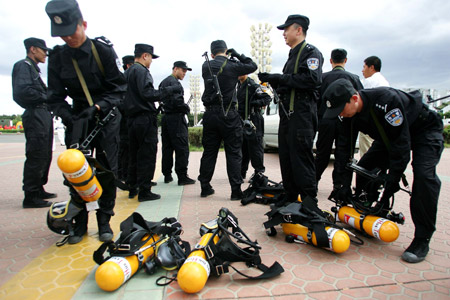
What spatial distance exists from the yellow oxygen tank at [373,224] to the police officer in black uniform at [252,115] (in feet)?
7.65

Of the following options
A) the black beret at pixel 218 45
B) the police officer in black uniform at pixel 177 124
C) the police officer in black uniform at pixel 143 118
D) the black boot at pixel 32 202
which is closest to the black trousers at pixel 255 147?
the police officer in black uniform at pixel 177 124

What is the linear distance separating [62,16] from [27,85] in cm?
215

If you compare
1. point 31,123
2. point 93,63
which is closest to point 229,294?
point 93,63

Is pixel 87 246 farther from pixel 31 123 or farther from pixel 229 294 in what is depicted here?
pixel 31 123

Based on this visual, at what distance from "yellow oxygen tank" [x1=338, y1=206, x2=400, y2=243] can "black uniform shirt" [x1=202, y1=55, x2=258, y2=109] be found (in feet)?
7.50

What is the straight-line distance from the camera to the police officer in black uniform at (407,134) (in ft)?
7.95

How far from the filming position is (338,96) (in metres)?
2.53

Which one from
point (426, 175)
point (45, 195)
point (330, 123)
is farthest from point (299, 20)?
point (45, 195)

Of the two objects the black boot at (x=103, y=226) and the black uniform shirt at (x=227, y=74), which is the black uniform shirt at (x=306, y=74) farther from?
the black boot at (x=103, y=226)

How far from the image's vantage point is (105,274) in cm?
198

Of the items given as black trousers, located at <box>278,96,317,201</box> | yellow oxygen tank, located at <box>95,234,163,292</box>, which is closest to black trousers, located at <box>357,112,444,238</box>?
black trousers, located at <box>278,96,317,201</box>

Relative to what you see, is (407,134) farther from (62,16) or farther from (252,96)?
(252,96)

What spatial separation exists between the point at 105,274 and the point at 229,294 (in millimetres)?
850

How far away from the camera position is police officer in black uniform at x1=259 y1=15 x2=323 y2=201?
3299 mm
